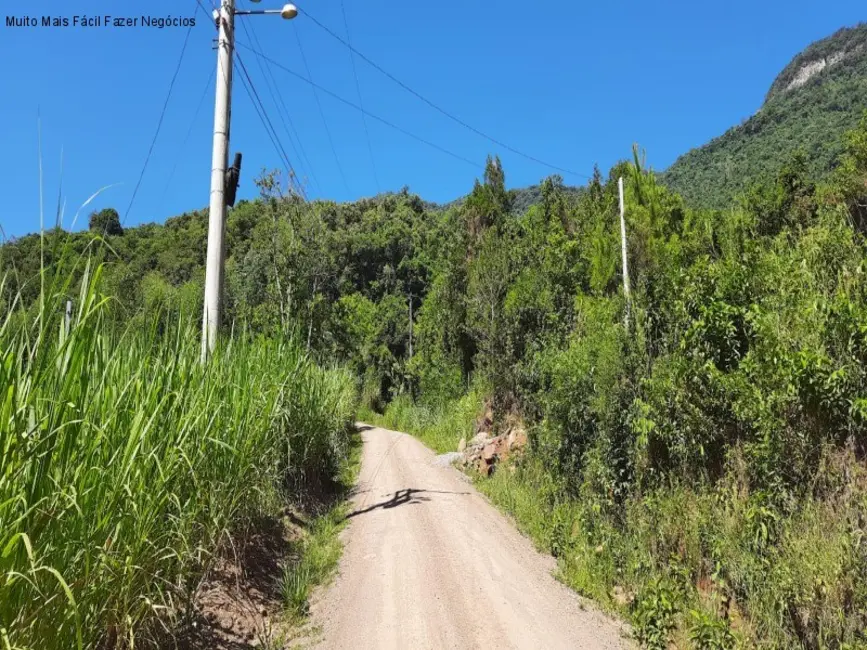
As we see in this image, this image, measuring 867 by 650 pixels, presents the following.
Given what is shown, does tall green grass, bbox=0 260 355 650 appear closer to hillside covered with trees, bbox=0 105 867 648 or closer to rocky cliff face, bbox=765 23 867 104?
hillside covered with trees, bbox=0 105 867 648

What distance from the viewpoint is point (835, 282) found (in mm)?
5047

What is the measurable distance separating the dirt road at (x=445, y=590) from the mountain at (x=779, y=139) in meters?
31.2

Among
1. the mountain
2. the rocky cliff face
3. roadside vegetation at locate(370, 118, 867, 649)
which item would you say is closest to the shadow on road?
roadside vegetation at locate(370, 118, 867, 649)

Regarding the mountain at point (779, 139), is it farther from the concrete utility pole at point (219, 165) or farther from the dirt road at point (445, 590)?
the concrete utility pole at point (219, 165)

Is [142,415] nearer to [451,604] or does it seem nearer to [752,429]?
[451,604]

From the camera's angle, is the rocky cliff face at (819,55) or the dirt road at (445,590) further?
the rocky cliff face at (819,55)

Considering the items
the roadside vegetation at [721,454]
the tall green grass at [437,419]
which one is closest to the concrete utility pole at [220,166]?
the roadside vegetation at [721,454]

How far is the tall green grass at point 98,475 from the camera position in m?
1.78

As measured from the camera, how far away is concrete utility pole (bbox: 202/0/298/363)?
5.70 metres

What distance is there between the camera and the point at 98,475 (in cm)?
215

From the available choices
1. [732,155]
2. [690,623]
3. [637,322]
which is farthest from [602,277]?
[732,155]

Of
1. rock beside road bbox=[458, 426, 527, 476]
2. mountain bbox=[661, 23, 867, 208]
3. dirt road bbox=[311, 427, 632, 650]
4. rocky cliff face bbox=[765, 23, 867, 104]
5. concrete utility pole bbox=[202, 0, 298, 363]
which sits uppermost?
rocky cliff face bbox=[765, 23, 867, 104]

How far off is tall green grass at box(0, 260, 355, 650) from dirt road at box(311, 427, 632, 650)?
4.34 feet

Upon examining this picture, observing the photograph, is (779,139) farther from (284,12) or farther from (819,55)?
(819,55)
